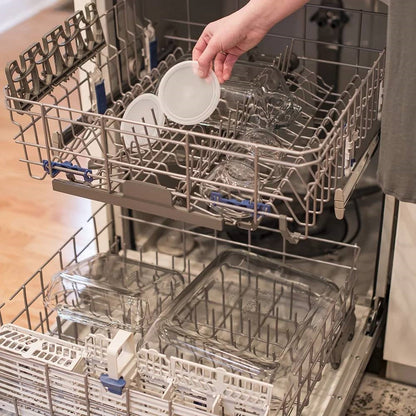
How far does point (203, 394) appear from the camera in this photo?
3.62ft

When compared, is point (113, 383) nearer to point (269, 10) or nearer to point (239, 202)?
point (239, 202)

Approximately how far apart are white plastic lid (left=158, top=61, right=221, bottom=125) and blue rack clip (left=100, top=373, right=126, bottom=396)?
354 millimetres

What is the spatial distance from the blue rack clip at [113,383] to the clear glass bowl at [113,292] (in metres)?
0.28

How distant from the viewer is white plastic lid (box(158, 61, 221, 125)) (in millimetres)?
1189

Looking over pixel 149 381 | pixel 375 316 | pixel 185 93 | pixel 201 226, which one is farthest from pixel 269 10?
pixel 375 316

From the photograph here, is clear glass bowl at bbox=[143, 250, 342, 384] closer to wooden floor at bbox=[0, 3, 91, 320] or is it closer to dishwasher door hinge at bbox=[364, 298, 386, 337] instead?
dishwasher door hinge at bbox=[364, 298, 386, 337]

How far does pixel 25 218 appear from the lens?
6.70ft

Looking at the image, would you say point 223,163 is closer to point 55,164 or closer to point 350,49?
point 55,164

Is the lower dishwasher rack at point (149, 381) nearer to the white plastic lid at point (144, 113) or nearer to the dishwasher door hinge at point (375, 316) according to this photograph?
the dishwasher door hinge at point (375, 316)

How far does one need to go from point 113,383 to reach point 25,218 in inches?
40.6

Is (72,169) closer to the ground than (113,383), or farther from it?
farther from it

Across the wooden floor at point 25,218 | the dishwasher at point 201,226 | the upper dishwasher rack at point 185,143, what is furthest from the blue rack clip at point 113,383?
the wooden floor at point 25,218

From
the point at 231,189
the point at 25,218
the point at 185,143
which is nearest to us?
the point at 185,143

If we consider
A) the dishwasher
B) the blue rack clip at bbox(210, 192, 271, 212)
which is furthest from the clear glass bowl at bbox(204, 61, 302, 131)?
the blue rack clip at bbox(210, 192, 271, 212)
